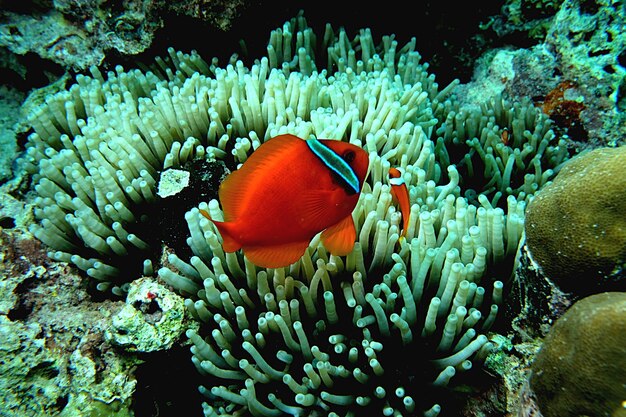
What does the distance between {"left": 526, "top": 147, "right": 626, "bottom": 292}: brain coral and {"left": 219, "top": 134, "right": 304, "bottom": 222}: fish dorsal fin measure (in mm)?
1073

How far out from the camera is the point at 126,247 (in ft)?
8.15

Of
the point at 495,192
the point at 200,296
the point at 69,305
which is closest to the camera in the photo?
the point at 200,296

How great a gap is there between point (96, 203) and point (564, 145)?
10.7 ft

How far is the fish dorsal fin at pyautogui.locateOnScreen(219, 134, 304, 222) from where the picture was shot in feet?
5.26

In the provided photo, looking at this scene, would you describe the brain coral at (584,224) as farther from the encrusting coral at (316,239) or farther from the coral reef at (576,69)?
the coral reef at (576,69)

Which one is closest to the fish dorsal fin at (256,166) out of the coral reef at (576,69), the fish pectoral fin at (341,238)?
the fish pectoral fin at (341,238)

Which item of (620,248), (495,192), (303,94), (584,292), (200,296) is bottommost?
(495,192)

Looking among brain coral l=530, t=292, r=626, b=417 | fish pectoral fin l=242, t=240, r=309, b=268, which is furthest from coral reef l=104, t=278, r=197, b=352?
brain coral l=530, t=292, r=626, b=417

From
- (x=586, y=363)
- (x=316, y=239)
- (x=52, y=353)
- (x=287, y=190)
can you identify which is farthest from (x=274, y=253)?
(x=52, y=353)

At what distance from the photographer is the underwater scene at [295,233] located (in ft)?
5.37

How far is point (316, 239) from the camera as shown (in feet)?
6.77

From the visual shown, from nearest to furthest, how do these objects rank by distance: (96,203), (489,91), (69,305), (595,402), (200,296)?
(595,402), (200,296), (69,305), (96,203), (489,91)

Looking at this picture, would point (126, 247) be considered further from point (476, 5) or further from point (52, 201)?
point (476, 5)

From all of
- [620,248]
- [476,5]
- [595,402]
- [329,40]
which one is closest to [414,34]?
[476,5]
